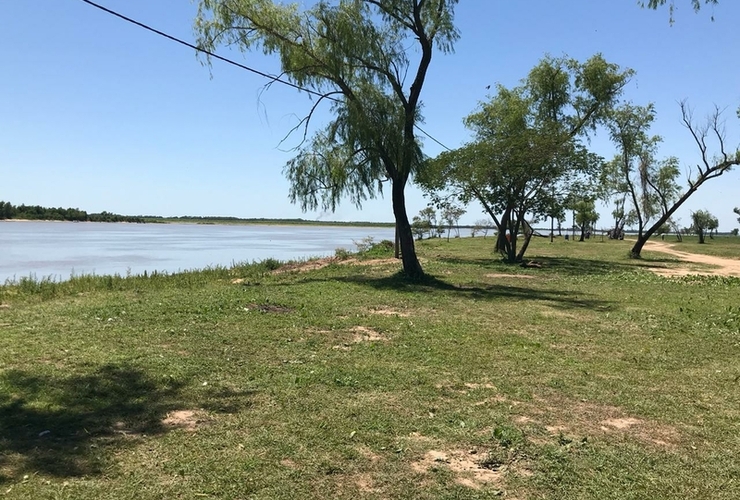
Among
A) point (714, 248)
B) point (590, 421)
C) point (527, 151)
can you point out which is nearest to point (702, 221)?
point (714, 248)

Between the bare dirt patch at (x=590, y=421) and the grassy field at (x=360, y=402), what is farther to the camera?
the bare dirt patch at (x=590, y=421)

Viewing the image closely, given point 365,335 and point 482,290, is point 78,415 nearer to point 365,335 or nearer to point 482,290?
point 365,335

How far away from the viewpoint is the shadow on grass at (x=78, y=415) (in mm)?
3506

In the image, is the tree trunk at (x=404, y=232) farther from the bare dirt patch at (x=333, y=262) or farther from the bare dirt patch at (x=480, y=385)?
the bare dirt patch at (x=480, y=385)

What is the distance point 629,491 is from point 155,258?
28652 mm

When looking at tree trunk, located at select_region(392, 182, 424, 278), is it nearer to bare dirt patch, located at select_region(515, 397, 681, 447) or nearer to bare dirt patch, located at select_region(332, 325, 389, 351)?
bare dirt patch, located at select_region(332, 325, 389, 351)

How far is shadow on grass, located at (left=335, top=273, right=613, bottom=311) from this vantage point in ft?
38.8

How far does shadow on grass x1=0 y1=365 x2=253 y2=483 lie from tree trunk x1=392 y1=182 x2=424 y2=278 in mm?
10449

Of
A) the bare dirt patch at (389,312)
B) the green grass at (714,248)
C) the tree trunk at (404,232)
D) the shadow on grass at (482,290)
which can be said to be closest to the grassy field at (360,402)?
the bare dirt patch at (389,312)

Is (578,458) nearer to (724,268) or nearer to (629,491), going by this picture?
(629,491)

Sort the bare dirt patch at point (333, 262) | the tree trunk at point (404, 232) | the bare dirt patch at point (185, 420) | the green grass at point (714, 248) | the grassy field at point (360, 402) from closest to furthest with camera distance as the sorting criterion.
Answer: the grassy field at point (360, 402), the bare dirt patch at point (185, 420), the tree trunk at point (404, 232), the bare dirt patch at point (333, 262), the green grass at point (714, 248)

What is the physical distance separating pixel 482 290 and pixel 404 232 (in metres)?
2.89

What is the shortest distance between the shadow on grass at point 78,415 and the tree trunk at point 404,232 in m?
10.4

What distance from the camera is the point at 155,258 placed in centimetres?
2898
